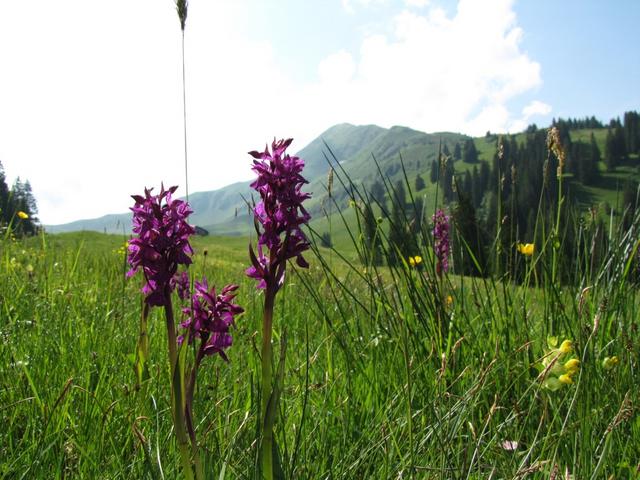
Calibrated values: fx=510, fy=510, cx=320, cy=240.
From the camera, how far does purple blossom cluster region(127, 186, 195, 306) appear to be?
1.50 meters

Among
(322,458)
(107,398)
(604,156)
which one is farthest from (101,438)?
(604,156)

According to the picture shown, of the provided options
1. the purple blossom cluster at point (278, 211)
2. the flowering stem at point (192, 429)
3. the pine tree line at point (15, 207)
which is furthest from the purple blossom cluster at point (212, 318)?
the pine tree line at point (15, 207)

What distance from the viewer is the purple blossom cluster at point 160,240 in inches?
59.2

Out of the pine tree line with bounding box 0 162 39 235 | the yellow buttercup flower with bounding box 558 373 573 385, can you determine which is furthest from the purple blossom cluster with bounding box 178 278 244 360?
the pine tree line with bounding box 0 162 39 235

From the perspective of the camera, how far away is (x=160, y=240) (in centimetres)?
150

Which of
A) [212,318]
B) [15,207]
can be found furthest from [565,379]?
[15,207]

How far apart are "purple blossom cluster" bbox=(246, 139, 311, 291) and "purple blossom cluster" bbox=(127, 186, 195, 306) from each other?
0.26 meters

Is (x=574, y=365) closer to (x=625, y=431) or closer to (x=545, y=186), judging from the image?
(x=625, y=431)

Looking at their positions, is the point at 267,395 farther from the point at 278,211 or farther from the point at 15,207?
the point at 15,207

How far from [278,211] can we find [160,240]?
0.38 meters

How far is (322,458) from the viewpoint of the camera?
184 cm

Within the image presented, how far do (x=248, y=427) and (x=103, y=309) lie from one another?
97.5 inches

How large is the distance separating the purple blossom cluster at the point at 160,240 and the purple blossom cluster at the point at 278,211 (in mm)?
257

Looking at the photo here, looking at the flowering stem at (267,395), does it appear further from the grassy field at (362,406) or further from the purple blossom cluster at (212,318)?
the purple blossom cluster at (212,318)
